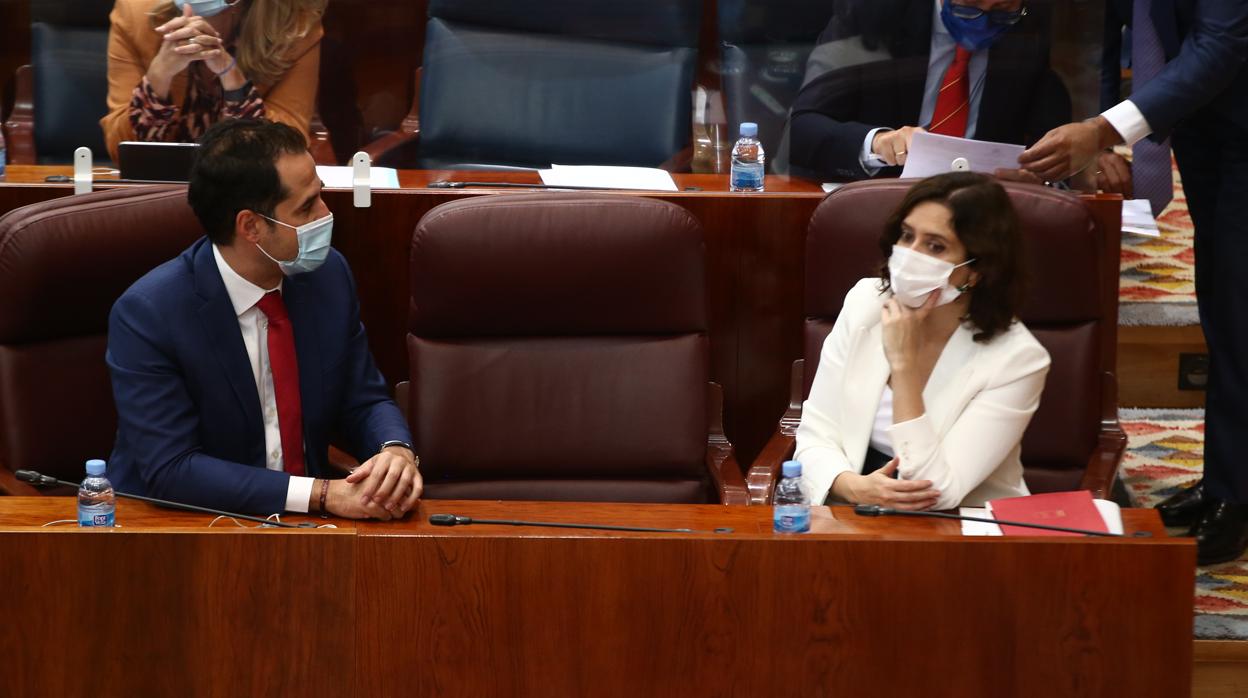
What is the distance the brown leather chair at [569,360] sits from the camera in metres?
2.40

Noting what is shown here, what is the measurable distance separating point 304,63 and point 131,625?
1.88 meters

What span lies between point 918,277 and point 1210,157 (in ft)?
3.06

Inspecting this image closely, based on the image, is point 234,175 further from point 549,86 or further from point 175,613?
point 549,86

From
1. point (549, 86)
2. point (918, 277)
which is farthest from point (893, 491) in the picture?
point (549, 86)

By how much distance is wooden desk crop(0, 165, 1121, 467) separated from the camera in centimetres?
267

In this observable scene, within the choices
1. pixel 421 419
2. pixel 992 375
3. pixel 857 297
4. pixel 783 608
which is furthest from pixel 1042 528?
pixel 421 419

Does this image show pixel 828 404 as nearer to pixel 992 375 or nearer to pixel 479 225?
pixel 992 375

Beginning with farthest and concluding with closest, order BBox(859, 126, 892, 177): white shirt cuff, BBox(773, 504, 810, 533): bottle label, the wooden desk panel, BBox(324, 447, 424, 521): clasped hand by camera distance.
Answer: BBox(859, 126, 892, 177): white shirt cuff → BBox(324, 447, 424, 521): clasped hand → BBox(773, 504, 810, 533): bottle label → the wooden desk panel

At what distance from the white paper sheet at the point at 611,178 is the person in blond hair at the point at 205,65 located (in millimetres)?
563

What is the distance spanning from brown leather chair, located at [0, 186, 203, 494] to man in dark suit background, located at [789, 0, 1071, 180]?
1212 millimetres

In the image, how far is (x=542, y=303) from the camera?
7.96 ft

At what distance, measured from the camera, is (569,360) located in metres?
2.46

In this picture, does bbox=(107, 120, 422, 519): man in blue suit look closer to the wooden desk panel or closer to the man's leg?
the wooden desk panel

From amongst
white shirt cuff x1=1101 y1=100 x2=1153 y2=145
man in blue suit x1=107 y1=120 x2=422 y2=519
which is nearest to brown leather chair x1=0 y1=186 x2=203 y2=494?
man in blue suit x1=107 y1=120 x2=422 y2=519
